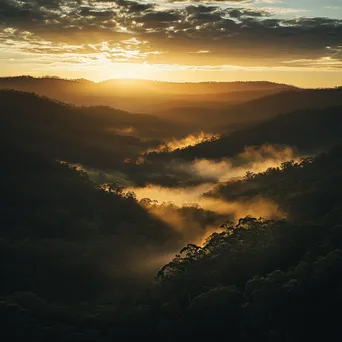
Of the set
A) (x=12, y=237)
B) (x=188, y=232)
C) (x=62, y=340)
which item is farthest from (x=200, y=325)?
(x=188, y=232)

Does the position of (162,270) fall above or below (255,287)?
below

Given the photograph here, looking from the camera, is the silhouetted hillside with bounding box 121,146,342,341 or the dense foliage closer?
the silhouetted hillside with bounding box 121,146,342,341

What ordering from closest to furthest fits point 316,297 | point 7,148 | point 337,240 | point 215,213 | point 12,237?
point 316,297 < point 337,240 < point 12,237 < point 215,213 < point 7,148

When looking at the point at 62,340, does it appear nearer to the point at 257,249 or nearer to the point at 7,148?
the point at 257,249

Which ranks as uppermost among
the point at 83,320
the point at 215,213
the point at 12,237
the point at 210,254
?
the point at 210,254

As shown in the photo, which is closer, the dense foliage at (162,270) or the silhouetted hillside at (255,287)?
the silhouetted hillside at (255,287)

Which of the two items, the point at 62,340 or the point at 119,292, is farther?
the point at 119,292

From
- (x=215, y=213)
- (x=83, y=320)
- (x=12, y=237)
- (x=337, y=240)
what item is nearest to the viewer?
(x=83, y=320)

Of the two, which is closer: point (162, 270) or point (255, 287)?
point (255, 287)

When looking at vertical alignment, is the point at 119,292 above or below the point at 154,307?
below

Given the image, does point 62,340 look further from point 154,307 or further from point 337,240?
point 337,240
